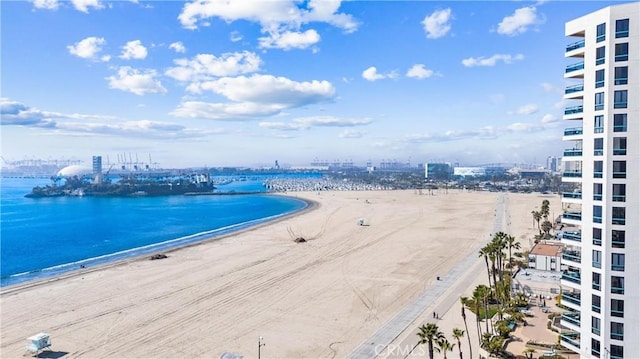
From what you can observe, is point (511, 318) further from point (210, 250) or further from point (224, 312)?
point (210, 250)

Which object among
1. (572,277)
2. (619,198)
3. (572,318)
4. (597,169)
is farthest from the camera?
(572,318)

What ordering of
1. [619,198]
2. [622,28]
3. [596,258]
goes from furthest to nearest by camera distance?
[596,258] → [619,198] → [622,28]

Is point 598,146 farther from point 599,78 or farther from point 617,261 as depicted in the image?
point 617,261

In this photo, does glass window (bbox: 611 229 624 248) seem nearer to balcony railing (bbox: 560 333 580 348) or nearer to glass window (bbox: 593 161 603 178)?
glass window (bbox: 593 161 603 178)

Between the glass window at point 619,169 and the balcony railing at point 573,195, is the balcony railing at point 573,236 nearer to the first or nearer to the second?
the balcony railing at point 573,195

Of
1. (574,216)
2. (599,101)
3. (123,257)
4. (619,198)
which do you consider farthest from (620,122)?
(123,257)

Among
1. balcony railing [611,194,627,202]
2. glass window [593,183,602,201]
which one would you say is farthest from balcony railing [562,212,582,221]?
balcony railing [611,194,627,202]

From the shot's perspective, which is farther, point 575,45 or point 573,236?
point 573,236
